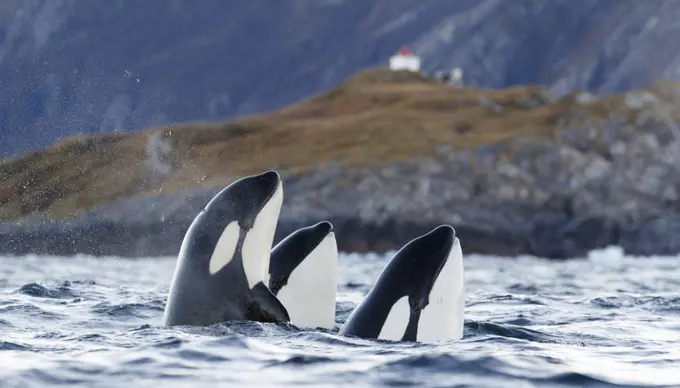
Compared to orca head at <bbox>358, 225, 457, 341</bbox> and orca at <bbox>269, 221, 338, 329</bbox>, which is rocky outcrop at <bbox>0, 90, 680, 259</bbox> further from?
orca head at <bbox>358, 225, 457, 341</bbox>

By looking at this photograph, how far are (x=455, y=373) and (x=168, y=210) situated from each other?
161ft

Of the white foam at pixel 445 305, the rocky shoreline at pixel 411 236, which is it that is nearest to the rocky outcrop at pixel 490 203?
the rocky shoreline at pixel 411 236

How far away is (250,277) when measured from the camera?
9.85 m

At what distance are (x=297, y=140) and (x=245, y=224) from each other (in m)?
60.4

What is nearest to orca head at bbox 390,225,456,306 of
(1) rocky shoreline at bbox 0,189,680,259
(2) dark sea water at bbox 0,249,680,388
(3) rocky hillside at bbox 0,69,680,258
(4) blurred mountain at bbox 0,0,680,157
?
(2) dark sea water at bbox 0,249,680,388

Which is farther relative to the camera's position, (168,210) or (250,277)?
(168,210)

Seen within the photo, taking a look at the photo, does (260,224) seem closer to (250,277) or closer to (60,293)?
(250,277)

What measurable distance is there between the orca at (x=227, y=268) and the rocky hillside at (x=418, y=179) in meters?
42.1

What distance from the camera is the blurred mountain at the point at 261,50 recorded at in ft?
433

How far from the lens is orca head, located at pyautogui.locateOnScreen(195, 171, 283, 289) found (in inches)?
389

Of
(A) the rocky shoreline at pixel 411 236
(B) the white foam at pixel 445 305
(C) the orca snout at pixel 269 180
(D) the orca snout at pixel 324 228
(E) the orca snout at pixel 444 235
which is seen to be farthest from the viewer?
(A) the rocky shoreline at pixel 411 236

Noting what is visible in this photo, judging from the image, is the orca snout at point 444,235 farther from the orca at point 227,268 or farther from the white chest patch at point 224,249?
the white chest patch at point 224,249

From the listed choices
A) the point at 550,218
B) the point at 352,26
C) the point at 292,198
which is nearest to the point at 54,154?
the point at 292,198

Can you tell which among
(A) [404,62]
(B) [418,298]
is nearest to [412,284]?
(B) [418,298]
